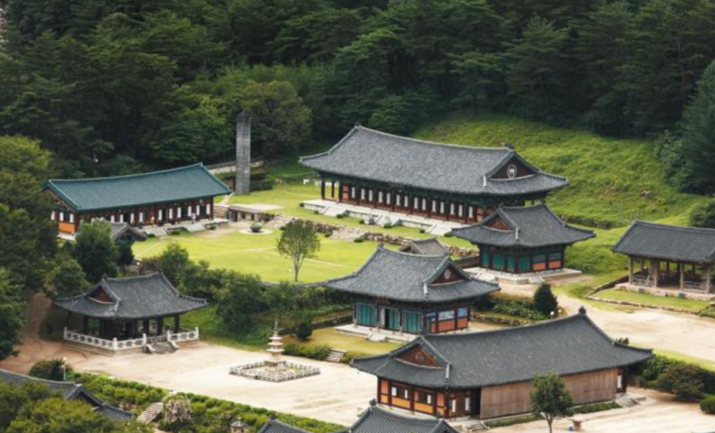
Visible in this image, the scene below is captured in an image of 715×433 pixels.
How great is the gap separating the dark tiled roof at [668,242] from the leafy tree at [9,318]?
3674cm

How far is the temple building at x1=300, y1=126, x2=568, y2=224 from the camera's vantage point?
14900 cm

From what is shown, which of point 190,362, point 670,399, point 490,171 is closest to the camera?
point 670,399

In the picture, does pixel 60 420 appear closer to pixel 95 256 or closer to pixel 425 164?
pixel 95 256

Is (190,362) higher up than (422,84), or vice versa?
(422,84)

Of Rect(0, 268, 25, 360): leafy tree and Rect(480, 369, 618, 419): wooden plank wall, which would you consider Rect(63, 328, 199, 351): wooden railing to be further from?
Rect(480, 369, 618, 419): wooden plank wall

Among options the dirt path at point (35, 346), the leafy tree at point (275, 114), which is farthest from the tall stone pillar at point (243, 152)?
the dirt path at point (35, 346)

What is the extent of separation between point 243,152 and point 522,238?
32.7 m

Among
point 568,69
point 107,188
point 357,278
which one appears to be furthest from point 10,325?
point 568,69

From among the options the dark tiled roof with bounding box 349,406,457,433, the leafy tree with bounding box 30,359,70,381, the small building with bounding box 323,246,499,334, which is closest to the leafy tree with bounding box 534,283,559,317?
the small building with bounding box 323,246,499,334

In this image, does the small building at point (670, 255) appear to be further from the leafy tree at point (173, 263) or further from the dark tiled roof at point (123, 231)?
the dark tiled roof at point (123, 231)

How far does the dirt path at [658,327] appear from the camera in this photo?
121250 millimetres

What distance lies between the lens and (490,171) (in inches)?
5866

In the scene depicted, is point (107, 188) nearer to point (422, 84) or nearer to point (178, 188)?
point (178, 188)

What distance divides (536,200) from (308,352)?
32.6m
